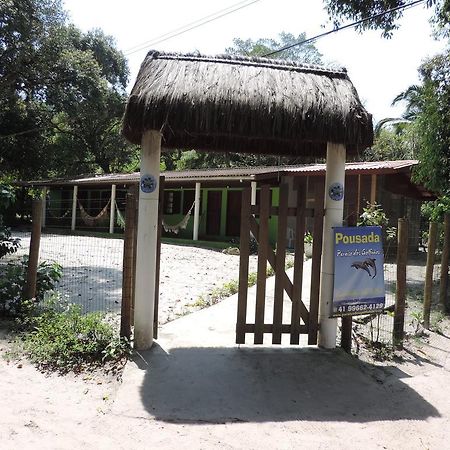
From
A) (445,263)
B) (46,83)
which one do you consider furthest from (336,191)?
(46,83)

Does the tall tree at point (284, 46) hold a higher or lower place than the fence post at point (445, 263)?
higher

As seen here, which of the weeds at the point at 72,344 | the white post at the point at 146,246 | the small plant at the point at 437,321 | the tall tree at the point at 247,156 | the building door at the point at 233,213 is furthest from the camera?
the tall tree at the point at 247,156

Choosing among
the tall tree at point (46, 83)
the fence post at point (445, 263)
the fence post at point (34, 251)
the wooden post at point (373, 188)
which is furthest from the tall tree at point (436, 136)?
the tall tree at point (46, 83)

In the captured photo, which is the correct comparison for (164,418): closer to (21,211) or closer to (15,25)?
(15,25)

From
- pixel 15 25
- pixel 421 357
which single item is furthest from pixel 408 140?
pixel 421 357

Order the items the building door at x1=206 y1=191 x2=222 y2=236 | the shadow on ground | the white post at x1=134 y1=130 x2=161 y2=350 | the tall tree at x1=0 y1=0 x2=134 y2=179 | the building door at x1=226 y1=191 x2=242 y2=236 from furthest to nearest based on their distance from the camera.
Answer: the building door at x1=206 y1=191 x2=222 y2=236
the building door at x1=226 y1=191 x2=242 y2=236
the tall tree at x1=0 y1=0 x2=134 y2=179
the white post at x1=134 y1=130 x2=161 y2=350
the shadow on ground

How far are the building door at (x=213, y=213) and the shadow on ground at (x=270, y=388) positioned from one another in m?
15.8

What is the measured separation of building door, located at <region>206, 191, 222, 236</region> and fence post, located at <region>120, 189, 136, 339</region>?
51.3 feet

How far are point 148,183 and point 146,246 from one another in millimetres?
631

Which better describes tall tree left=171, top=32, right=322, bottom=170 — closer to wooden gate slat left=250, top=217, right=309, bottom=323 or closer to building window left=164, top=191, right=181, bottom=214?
building window left=164, top=191, right=181, bottom=214

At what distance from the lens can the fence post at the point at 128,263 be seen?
4.59 meters

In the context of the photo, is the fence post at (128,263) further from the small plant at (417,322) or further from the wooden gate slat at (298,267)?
the small plant at (417,322)

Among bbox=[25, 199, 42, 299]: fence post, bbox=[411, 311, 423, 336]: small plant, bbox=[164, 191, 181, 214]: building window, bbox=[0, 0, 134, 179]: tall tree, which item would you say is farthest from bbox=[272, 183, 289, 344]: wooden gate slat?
bbox=[164, 191, 181, 214]: building window

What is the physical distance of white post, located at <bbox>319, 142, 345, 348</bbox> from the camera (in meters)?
4.66
